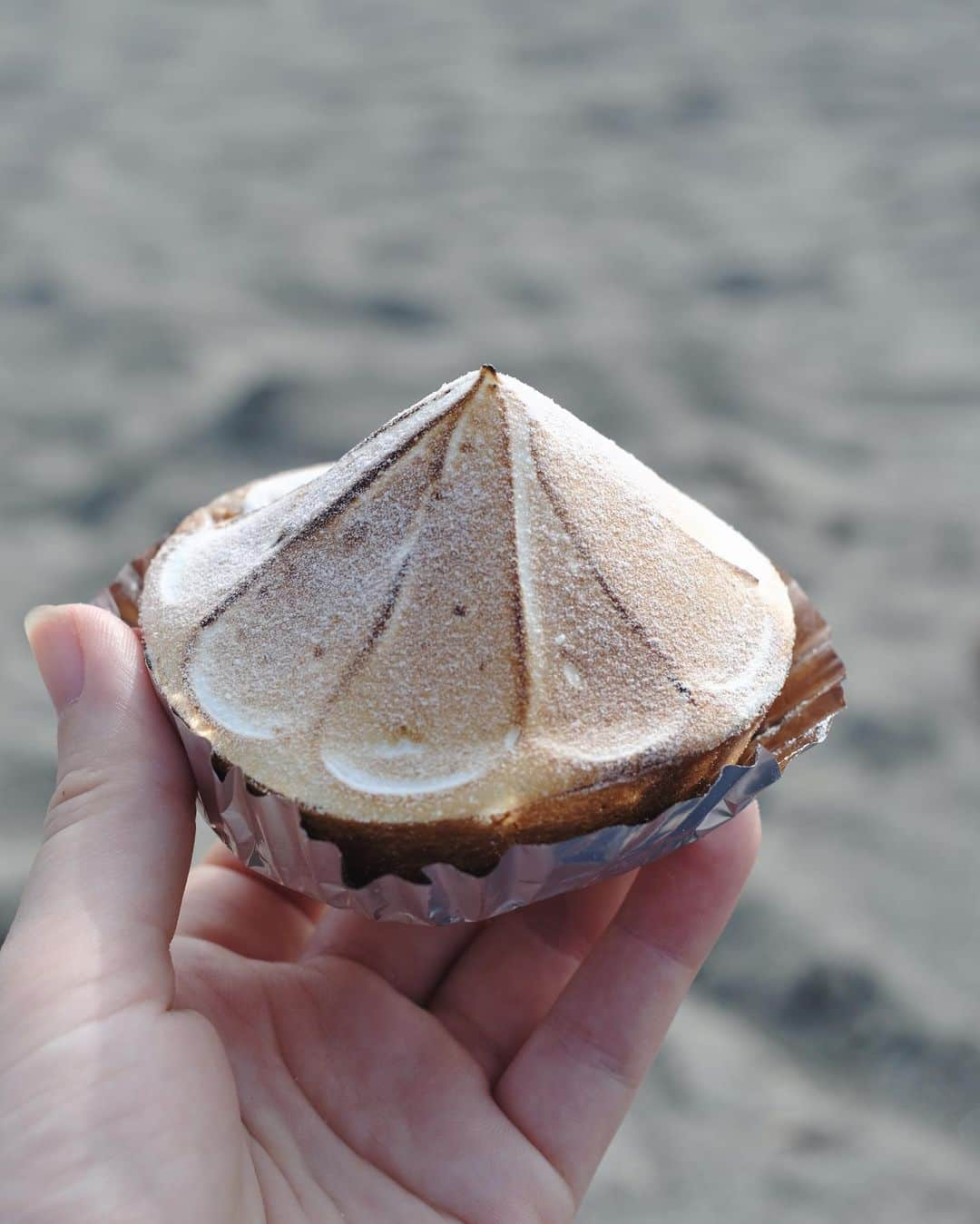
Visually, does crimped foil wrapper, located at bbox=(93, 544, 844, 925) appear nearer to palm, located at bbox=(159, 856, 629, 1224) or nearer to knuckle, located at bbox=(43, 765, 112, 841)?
knuckle, located at bbox=(43, 765, 112, 841)

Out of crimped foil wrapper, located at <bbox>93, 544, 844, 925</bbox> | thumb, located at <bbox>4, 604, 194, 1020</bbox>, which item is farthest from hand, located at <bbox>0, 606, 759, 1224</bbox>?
crimped foil wrapper, located at <bbox>93, 544, 844, 925</bbox>

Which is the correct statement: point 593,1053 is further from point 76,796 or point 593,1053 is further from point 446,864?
point 76,796

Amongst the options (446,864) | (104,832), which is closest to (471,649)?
(446,864)

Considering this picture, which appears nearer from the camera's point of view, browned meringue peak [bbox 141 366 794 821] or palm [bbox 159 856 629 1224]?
browned meringue peak [bbox 141 366 794 821]

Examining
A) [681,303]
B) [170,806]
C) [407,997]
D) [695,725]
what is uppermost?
[695,725]

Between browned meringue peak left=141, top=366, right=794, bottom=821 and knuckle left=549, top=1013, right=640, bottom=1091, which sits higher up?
browned meringue peak left=141, top=366, right=794, bottom=821

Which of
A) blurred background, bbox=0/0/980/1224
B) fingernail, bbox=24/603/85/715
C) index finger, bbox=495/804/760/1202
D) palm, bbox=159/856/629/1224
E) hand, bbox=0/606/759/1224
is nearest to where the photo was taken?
hand, bbox=0/606/759/1224

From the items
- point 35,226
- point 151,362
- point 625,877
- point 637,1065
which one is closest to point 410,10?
point 35,226

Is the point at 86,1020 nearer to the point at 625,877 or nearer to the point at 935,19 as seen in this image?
the point at 625,877
